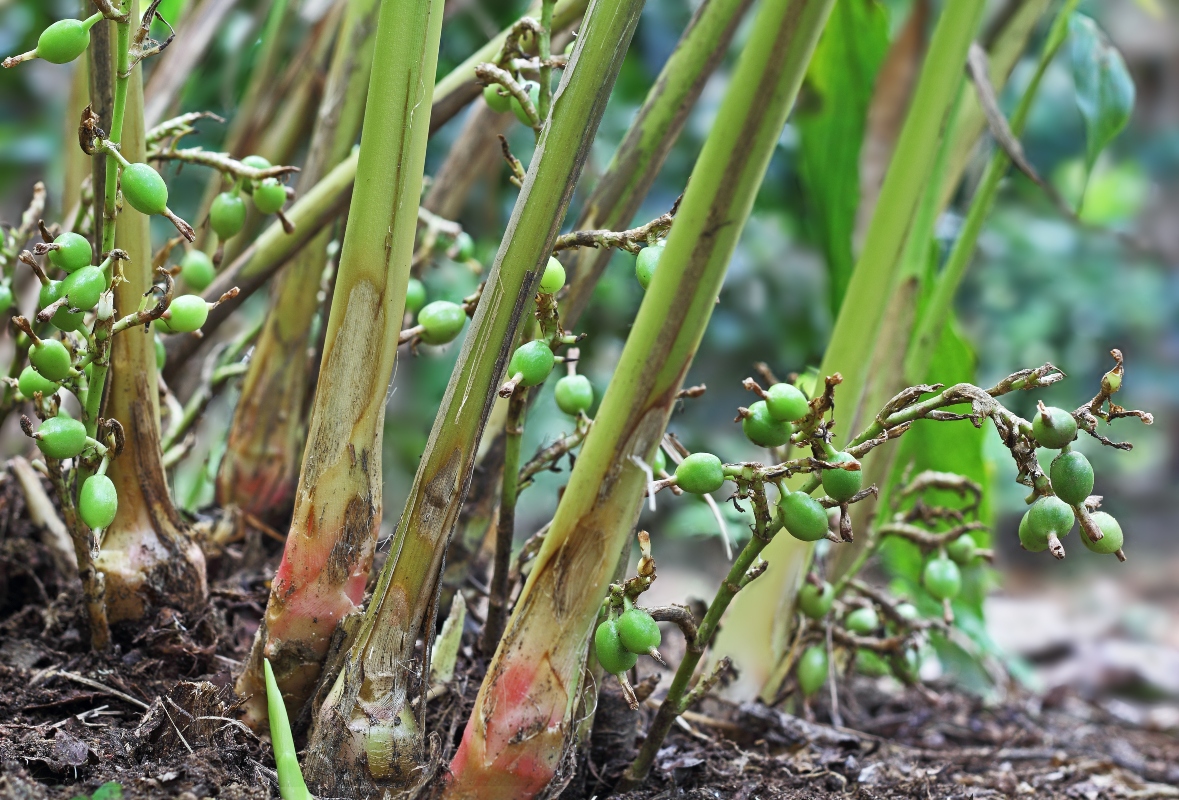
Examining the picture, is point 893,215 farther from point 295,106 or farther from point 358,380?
point 295,106

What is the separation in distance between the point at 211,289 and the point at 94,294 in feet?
0.75

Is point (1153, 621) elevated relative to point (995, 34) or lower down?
lower down

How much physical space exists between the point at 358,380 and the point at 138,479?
0.17 metres

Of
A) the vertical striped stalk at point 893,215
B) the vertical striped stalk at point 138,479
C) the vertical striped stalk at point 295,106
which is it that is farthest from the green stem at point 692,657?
the vertical striped stalk at point 295,106

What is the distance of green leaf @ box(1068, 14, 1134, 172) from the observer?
0.78 meters

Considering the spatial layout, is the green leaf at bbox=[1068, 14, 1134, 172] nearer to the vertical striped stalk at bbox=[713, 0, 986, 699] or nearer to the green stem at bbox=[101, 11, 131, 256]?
the vertical striped stalk at bbox=[713, 0, 986, 699]

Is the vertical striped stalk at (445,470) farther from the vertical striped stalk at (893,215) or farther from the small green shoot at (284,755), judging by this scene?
the vertical striped stalk at (893,215)

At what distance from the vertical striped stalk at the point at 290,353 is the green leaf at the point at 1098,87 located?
0.56 meters

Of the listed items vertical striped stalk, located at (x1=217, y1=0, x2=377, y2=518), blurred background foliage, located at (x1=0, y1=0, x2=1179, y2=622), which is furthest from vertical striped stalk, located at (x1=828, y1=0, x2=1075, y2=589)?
vertical striped stalk, located at (x1=217, y1=0, x2=377, y2=518)

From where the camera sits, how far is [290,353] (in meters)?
0.72

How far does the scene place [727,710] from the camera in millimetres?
636

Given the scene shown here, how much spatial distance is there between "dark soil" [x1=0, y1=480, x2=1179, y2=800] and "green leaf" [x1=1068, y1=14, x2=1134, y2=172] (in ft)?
1.56

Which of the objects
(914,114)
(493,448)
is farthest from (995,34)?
(493,448)

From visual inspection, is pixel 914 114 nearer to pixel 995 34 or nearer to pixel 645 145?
pixel 645 145
